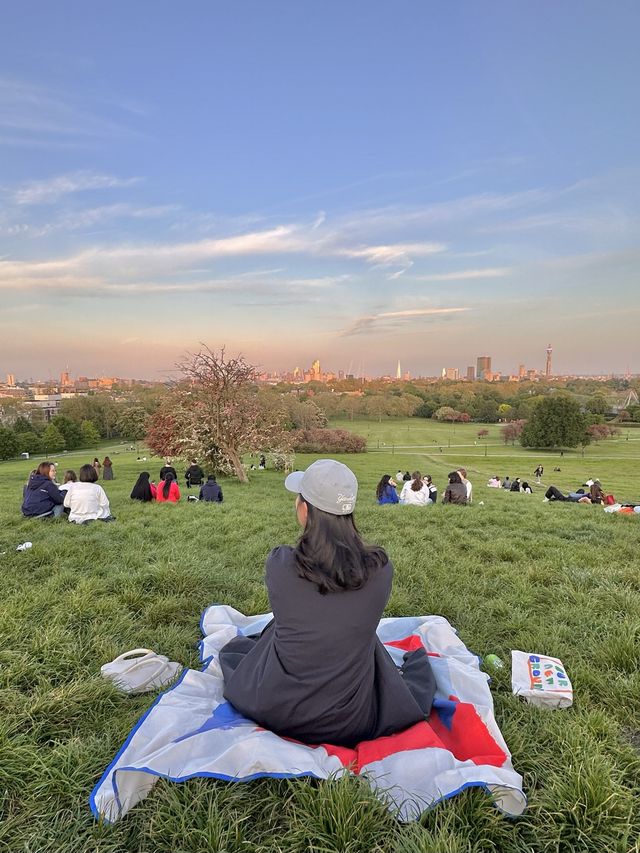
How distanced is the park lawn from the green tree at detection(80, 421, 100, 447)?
62.6m

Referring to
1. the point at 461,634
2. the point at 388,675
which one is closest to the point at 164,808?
the point at 388,675

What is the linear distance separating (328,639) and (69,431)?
67917 mm

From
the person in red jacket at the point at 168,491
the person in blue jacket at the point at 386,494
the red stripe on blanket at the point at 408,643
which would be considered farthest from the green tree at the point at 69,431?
the red stripe on blanket at the point at 408,643

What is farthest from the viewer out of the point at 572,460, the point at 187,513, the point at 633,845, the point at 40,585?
the point at 572,460

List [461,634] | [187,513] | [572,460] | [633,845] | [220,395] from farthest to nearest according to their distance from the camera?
[572,460] → [220,395] → [187,513] → [461,634] → [633,845]

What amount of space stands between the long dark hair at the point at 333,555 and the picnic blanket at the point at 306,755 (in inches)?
32.6

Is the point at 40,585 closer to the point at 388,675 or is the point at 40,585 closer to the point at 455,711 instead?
the point at 388,675

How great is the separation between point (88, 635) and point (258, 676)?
5.97 feet

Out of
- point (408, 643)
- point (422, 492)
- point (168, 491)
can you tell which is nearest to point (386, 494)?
point (422, 492)

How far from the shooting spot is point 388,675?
2.62m

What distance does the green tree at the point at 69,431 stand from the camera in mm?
60938

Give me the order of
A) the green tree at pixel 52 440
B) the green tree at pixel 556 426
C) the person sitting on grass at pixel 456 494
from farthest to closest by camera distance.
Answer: the green tree at pixel 556 426, the green tree at pixel 52 440, the person sitting on grass at pixel 456 494

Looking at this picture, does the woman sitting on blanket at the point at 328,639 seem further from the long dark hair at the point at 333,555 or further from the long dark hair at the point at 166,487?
the long dark hair at the point at 166,487

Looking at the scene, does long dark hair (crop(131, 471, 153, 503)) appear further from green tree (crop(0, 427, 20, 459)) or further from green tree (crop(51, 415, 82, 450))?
green tree (crop(51, 415, 82, 450))
